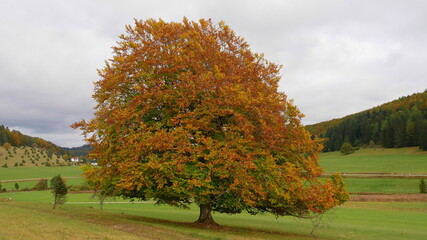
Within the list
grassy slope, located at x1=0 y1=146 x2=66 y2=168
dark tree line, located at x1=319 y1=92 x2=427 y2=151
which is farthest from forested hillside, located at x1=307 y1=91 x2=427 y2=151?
grassy slope, located at x1=0 y1=146 x2=66 y2=168

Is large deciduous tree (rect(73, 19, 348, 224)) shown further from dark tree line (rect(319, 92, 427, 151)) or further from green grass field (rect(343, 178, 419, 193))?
dark tree line (rect(319, 92, 427, 151))

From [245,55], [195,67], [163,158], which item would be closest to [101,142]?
[163,158]

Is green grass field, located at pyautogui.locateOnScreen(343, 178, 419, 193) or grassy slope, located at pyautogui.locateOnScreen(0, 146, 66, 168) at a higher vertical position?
grassy slope, located at pyautogui.locateOnScreen(0, 146, 66, 168)

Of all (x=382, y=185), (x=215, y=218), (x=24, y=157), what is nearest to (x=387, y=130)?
(x=382, y=185)

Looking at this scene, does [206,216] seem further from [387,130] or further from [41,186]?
[387,130]

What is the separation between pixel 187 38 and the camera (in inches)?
889

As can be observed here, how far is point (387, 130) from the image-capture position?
503 feet

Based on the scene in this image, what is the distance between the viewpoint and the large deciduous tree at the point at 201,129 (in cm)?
1869

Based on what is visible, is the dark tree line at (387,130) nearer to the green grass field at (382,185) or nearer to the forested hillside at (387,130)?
the forested hillside at (387,130)

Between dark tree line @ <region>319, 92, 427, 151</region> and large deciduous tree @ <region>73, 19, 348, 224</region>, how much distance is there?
114972mm

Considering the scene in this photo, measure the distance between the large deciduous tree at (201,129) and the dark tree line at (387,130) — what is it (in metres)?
115

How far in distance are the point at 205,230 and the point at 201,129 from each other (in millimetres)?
6598

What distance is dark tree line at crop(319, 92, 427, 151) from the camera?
140250mm

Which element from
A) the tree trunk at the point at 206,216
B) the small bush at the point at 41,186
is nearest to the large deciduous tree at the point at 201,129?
the tree trunk at the point at 206,216
